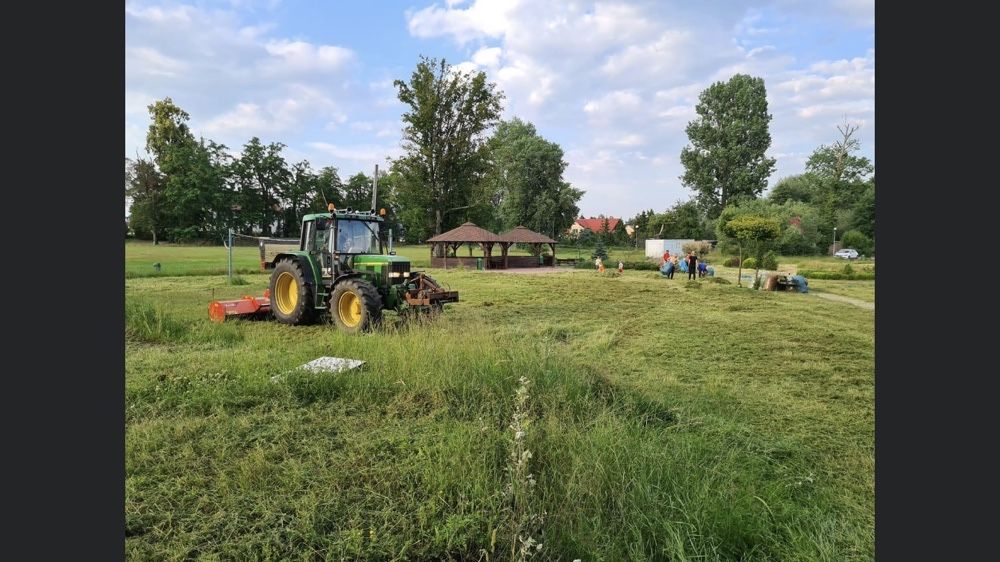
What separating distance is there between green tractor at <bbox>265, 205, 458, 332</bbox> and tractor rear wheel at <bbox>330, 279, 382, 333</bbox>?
0.05ft

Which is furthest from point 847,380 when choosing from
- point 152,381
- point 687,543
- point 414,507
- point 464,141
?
point 464,141

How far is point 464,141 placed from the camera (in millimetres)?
36719

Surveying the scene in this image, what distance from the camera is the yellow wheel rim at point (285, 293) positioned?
9.07 meters

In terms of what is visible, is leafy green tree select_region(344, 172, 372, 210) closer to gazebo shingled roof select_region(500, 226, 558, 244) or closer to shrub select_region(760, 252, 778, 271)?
gazebo shingled roof select_region(500, 226, 558, 244)

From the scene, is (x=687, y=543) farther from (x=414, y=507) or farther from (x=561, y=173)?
(x=561, y=173)

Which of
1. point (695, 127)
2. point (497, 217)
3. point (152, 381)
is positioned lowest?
point (152, 381)

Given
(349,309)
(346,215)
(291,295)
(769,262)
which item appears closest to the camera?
(349,309)

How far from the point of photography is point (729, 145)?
147 ft

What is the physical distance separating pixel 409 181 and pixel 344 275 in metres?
29.3

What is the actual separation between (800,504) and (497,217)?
1962 inches

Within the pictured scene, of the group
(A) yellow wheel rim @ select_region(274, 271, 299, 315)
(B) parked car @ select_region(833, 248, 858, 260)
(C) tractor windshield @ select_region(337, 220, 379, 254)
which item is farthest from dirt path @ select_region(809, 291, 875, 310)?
(B) parked car @ select_region(833, 248, 858, 260)

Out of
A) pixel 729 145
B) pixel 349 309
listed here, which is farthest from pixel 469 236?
pixel 729 145

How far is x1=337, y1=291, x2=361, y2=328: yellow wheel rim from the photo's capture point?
7988 millimetres

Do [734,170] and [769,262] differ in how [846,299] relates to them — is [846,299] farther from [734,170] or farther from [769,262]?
[734,170]
